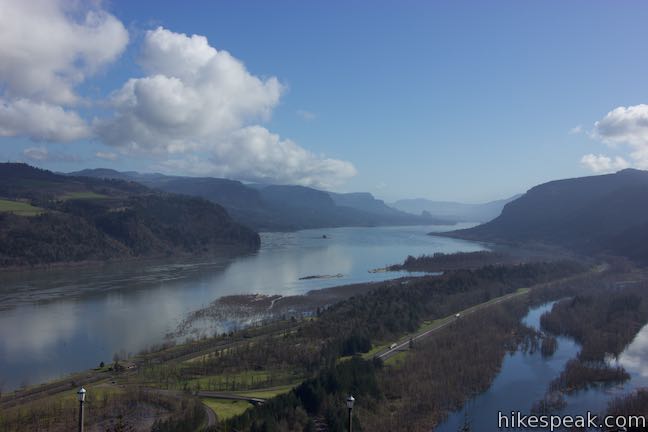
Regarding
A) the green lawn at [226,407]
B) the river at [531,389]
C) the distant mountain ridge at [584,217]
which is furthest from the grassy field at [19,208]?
the distant mountain ridge at [584,217]

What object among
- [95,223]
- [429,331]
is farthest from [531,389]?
[95,223]

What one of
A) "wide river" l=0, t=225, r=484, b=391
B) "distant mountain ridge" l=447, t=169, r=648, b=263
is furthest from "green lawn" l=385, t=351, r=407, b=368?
"distant mountain ridge" l=447, t=169, r=648, b=263

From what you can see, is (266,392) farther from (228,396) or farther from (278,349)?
(278,349)

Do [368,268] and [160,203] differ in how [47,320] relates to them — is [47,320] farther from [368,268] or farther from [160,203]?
[160,203]

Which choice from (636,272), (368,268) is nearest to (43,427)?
(368,268)

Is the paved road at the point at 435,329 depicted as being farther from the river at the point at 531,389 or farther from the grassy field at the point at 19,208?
the grassy field at the point at 19,208
